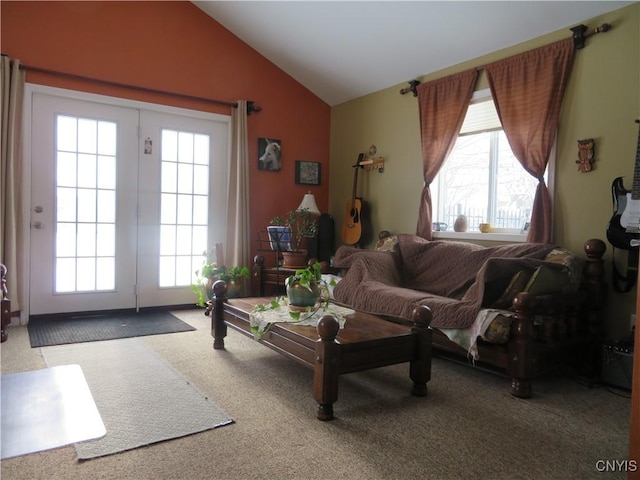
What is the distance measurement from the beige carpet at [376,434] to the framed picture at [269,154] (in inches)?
108

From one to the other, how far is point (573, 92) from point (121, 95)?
388 centimetres

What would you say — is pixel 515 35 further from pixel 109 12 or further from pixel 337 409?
pixel 109 12

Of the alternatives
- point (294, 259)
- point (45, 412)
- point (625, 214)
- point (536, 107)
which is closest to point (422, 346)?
point (625, 214)

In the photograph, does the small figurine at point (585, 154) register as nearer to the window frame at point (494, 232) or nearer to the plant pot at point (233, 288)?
the window frame at point (494, 232)

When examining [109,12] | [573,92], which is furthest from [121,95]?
[573,92]

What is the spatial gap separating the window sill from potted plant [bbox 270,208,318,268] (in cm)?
138

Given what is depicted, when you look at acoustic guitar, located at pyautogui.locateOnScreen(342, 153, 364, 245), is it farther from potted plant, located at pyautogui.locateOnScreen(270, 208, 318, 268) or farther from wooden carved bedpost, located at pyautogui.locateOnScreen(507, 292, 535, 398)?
wooden carved bedpost, located at pyautogui.locateOnScreen(507, 292, 535, 398)

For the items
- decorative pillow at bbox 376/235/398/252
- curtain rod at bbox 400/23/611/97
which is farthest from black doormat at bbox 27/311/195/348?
curtain rod at bbox 400/23/611/97

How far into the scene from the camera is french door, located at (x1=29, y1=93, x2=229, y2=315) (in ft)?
13.3

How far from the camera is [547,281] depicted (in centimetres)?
275

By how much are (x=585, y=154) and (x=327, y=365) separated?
2.41 m

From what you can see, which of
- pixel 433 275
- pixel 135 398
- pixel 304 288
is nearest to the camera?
pixel 135 398

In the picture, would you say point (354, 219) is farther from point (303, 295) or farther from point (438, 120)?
point (303, 295)

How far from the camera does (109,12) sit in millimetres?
4238
